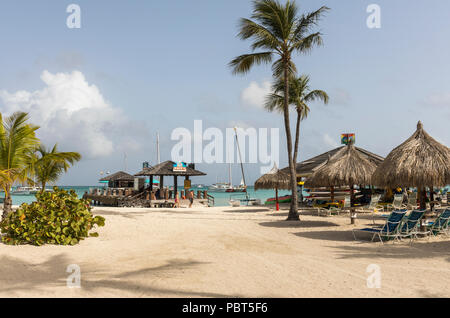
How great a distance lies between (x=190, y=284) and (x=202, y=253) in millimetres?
2438

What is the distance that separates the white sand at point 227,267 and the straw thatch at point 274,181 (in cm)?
1196

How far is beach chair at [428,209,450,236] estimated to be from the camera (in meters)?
9.57

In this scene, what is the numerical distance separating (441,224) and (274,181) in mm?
12819

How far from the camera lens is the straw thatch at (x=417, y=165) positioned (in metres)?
10.3

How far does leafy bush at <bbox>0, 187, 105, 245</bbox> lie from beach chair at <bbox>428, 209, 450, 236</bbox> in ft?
30.6

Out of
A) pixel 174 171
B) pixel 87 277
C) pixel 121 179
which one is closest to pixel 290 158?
pixel 87 277

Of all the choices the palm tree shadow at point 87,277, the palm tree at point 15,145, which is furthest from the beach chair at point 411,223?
the palm tree at point 15,145

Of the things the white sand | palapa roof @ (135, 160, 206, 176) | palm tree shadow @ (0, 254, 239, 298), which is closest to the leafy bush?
the white sand

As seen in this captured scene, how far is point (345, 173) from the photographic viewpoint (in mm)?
15578

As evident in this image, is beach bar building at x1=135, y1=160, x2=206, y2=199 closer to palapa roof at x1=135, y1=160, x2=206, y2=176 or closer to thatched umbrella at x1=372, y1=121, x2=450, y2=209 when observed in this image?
palapa roof at x1=135, y1=160, x2=206, y2=176
